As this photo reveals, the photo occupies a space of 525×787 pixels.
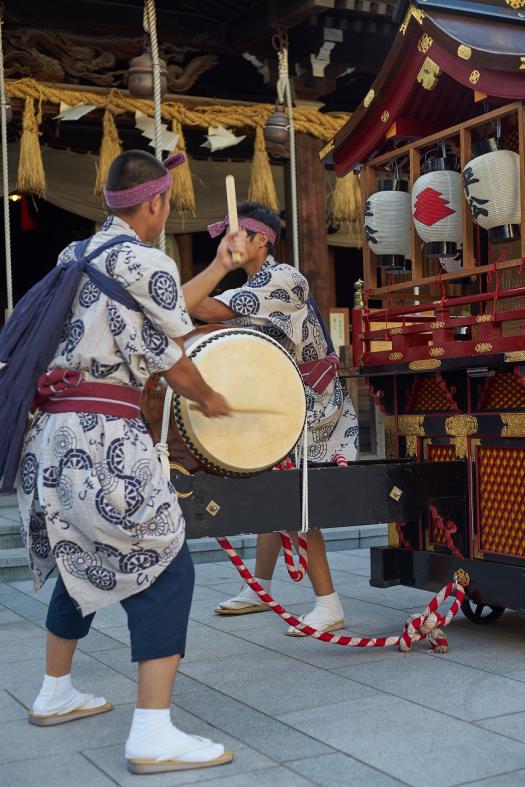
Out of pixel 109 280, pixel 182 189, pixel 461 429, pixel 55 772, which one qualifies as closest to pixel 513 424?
pixel 461 429

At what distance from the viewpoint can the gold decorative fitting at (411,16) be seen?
437 centimetres

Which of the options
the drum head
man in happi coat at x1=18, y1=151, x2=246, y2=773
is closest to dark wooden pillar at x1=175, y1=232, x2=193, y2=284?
the drum head

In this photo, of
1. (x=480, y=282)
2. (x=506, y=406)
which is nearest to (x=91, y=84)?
(x=480, y=282)

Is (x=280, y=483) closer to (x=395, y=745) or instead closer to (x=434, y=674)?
(x=434, y=674)

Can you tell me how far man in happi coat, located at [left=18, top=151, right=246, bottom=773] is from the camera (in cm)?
288

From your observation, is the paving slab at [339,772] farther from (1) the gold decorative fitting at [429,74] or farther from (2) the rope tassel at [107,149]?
(2) the rope tassel at [107,149]

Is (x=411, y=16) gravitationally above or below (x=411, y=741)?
above

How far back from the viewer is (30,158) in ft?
24.7

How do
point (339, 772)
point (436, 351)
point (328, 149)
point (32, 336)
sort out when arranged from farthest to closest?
point (328, 149) → point (436, 351) → point (32, 336) → point (339, 772)

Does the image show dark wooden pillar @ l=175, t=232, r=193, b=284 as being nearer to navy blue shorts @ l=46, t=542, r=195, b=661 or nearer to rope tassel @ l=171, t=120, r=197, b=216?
rope tassel @ l=171, t=120, r=197, b=216

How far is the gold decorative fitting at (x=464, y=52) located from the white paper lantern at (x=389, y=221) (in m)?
0.75

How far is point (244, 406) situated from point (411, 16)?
2069 millimetres

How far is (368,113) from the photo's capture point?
15.6 feet

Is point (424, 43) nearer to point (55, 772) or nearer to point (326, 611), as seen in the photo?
point (326, 611)
